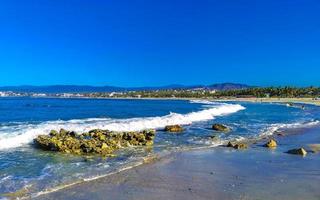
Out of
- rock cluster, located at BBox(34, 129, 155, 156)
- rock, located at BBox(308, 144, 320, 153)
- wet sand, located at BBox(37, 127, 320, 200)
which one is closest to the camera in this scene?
wet sand, located at BBox(37, 127, 320, 200)

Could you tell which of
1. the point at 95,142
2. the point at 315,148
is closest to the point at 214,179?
the point at 95,142

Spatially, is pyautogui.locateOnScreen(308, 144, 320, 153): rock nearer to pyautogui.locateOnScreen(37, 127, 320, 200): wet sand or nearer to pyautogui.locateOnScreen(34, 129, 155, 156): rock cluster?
pyautogui.locateOnScreen(37, 127, 320, 200): wet sand

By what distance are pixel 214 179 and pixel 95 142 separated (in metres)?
9.17

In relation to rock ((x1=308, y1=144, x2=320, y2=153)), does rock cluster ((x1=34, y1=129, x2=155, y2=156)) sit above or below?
above

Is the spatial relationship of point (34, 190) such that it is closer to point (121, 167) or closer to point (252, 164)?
point (121, 167)

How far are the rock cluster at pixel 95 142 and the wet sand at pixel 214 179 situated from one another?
3656 mm

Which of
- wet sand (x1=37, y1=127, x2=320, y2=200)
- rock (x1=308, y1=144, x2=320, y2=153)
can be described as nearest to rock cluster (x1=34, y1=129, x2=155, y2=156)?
wet sand (x1=37, y1=127, x2=320, y2=200)

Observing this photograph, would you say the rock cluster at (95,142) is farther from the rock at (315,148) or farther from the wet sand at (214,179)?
the rock at (315,148)

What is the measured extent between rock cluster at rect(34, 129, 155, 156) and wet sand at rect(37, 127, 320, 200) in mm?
3656

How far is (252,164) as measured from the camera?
17.7m

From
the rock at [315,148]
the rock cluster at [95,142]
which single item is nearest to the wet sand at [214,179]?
the rock at [315,148]

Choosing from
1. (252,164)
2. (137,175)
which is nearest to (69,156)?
(137,175)

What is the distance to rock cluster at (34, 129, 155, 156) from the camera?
68.6ft

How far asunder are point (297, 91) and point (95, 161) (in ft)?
549
